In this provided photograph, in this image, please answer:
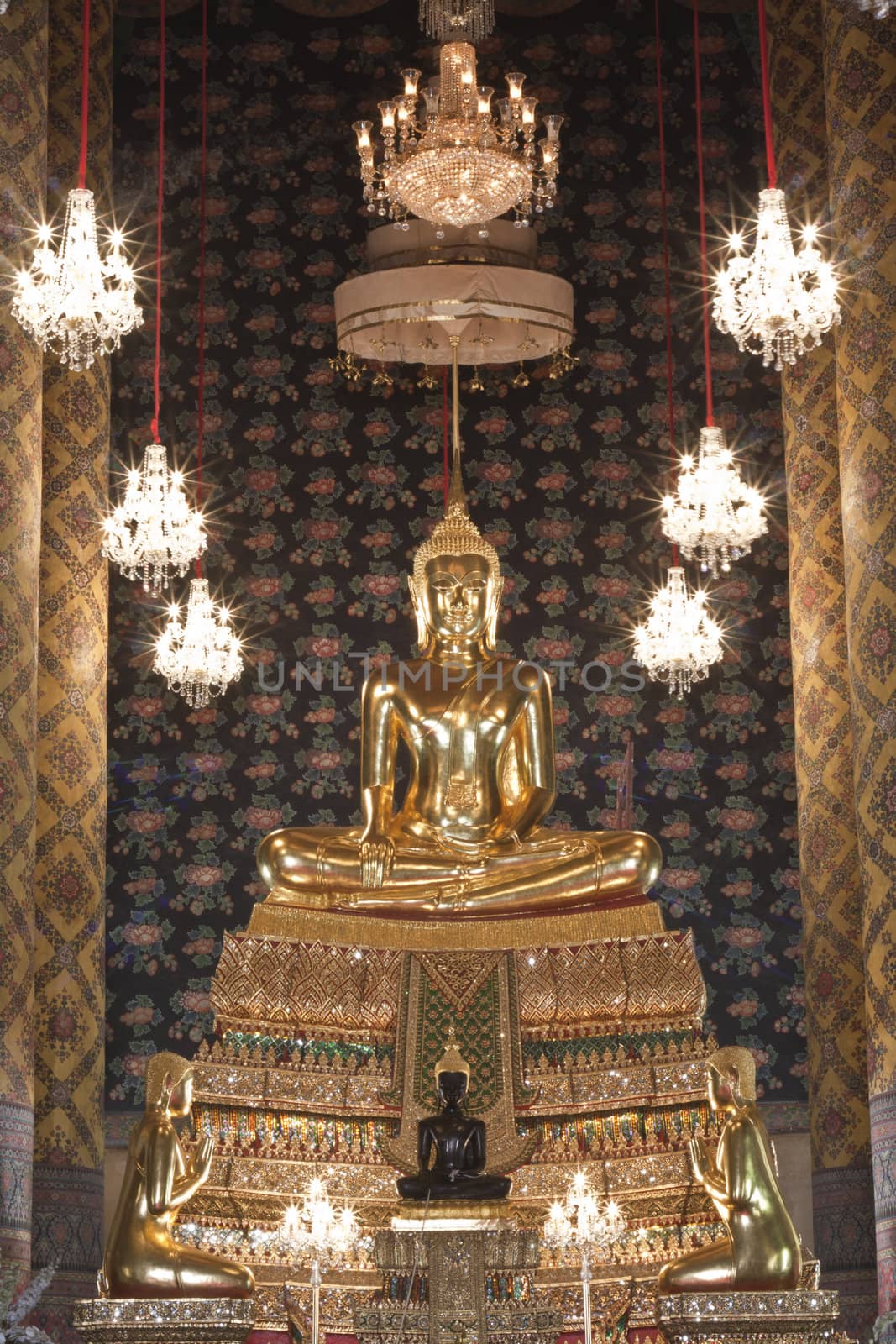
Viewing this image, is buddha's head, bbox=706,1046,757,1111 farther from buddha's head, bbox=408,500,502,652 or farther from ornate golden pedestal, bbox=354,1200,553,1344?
buddha's head, bbox=408,500,502,652

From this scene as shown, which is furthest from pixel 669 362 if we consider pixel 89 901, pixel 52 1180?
pixel 52 1180

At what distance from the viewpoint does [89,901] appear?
28.1 ft

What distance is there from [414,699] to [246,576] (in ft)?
4.39

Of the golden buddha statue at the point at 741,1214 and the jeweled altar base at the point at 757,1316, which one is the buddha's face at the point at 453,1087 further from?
the jeweled altar base at the point at 757,1316

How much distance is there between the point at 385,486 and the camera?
9.66 meters

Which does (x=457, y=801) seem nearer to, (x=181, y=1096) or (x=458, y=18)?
(x=181, y=1096)

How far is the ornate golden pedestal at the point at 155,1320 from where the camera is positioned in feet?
18.7

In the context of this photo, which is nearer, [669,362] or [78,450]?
[78,450]

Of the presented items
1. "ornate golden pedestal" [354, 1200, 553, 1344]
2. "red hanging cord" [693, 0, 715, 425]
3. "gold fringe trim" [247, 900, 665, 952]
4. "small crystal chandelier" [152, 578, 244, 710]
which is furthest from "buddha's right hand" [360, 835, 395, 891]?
"red hanging cord" [693, 0, 715, 425]

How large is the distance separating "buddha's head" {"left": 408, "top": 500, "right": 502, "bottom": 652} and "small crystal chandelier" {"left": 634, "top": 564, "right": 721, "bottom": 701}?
0.62 m

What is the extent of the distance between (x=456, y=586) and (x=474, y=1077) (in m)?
2.24

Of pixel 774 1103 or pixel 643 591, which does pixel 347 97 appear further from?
pixel 774 1103

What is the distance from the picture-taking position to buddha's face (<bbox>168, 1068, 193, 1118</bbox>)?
244 inches

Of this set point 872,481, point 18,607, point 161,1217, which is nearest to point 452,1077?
point 161,1217
